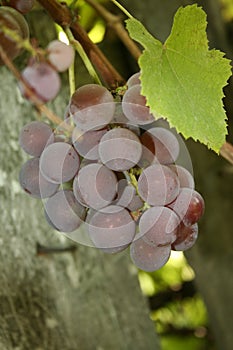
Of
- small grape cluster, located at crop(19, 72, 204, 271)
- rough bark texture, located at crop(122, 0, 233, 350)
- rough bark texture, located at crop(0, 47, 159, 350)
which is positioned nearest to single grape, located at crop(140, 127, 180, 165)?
small grape cluster, located at crop(19, 72, 204, 271)

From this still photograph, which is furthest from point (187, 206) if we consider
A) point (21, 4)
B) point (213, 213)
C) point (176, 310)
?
point (176, 310)

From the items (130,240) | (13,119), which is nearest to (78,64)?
(13,119)

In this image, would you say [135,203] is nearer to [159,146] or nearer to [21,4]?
[159,146]

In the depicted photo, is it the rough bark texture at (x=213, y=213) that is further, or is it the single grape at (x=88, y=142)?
the rough bark texture at (x=213, y=213)

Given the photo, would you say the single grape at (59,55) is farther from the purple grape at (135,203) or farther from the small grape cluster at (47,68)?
the purple grape at (135,203)

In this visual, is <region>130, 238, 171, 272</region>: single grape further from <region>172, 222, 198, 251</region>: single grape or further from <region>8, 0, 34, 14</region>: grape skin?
<region>8, 0, 34, 14</region>: grape skin

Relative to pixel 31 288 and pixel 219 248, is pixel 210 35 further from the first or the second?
pixel 31 288

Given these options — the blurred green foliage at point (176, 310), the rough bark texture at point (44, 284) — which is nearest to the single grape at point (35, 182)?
the rough bark texture at point (44, 284)
